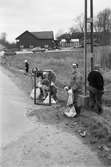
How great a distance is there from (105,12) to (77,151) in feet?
265

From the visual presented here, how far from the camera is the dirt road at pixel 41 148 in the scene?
15.8 ft

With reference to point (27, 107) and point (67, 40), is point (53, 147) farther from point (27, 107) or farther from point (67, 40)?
point (67, 40)

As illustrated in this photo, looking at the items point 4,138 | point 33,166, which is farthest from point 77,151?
point 4,138

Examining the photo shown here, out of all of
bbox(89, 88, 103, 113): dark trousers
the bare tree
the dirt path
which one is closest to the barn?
the bare tree

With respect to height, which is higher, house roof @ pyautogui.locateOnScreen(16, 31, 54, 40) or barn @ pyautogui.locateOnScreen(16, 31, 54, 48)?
house roof @ pyautogui.locateOnScreen(16, 31, 54, 40)

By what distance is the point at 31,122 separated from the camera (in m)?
6.90

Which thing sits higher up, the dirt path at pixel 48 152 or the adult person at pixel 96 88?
the adult person at pixel 96 88

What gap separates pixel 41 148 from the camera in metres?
5.35

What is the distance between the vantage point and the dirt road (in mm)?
4820

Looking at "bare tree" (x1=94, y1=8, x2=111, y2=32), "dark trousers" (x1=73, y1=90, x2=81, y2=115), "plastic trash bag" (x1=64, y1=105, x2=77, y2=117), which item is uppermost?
"bare tree" (x1=94, y1=8, x2=111, y2=32)

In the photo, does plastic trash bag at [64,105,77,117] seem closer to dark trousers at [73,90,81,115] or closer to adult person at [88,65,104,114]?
dark trousers at [73,90,81,115]

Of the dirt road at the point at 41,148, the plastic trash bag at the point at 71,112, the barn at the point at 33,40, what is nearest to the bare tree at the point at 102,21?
the barn at the point at 33,40

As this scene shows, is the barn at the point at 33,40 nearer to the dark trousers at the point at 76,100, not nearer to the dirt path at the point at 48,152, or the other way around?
the dark trousers at the point at 76,100

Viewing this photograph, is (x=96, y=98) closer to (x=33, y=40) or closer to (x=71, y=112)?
(x=71, y=112)
